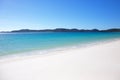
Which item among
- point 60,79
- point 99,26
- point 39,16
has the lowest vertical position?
point 60,79

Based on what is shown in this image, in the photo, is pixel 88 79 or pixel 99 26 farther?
pixel 99 26

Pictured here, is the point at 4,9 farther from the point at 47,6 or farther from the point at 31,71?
the point at 31,71

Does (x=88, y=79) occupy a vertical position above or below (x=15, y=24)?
below

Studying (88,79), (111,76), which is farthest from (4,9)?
(111,76)

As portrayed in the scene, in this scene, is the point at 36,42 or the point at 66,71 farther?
the point at 36,42

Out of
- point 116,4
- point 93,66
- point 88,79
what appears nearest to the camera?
point 88,79

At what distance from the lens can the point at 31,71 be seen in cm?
183

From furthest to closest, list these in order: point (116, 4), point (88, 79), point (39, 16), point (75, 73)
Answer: point (39, 16)
point (116, 4)
point (75, 73)
point (88, 79)

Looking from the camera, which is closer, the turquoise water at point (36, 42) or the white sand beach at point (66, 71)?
the white sand beach at point (66, 71)

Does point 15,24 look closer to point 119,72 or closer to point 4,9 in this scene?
point 4,9

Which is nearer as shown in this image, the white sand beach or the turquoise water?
the white sand beach

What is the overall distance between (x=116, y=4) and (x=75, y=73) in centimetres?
122

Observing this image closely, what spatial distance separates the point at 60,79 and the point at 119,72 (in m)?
0.68

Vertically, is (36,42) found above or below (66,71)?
below
